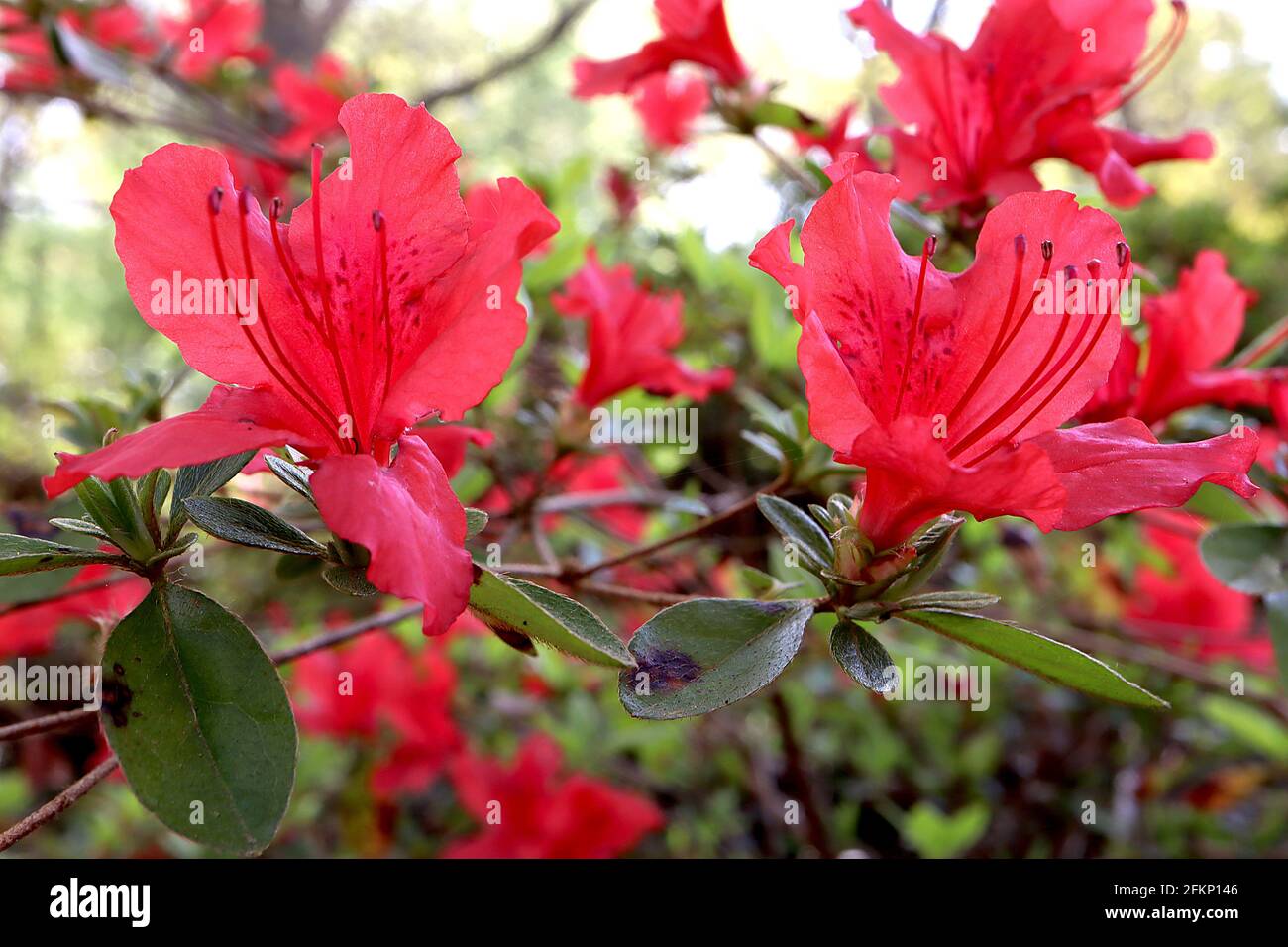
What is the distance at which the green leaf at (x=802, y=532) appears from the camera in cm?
72

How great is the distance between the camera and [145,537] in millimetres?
676

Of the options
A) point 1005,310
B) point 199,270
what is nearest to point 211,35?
point 199,270

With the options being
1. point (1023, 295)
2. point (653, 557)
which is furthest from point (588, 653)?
point (653, 557)

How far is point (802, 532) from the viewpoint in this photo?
29.2 inches

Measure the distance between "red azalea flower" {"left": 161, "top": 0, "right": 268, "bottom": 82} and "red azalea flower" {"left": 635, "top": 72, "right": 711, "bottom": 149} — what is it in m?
1.03

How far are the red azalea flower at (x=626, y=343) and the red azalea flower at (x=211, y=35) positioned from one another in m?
1.62

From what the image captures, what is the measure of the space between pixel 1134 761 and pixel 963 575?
3.61 ft

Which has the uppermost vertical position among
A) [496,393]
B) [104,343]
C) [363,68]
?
[104,343]

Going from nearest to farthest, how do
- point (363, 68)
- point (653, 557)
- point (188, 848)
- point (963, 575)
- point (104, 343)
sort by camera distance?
point (653, 557), point (963, 575), point (188, 848), point (363, 68), point (104, 343)

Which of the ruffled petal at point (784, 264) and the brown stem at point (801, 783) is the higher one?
the ruffled petal at point (784, 264)

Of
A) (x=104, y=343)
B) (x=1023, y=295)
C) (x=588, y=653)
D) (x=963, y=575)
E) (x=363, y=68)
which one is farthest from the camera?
(x=104, y=343)

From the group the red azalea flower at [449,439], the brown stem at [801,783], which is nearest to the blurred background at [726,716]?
the brown stem at [801,783]

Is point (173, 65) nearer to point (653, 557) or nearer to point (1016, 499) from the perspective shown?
point (653, 557)

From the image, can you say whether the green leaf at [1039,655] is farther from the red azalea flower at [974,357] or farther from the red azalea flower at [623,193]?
the red azalea flower at [623,193]
